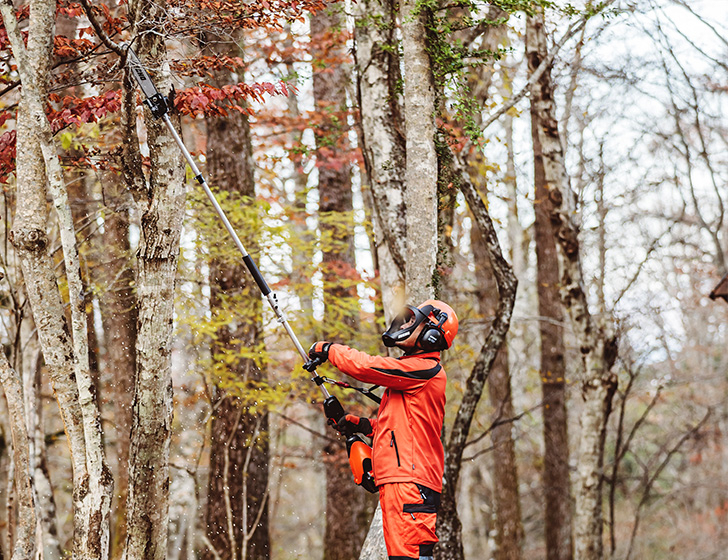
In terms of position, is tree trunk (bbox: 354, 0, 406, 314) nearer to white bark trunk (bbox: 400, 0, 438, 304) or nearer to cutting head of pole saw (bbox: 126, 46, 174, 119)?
white bark trunk (bbox: 400, 0, 438, 304)

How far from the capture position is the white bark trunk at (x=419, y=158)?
473 centimetres

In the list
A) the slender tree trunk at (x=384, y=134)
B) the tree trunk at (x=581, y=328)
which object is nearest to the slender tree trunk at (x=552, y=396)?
the tree trunk at (x=581, y=328)

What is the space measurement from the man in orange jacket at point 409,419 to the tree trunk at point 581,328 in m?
3.94

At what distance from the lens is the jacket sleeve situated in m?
3.54

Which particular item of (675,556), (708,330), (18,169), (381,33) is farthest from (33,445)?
(708,330)

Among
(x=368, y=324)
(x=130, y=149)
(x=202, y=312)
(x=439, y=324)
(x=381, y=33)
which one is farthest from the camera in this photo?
(x=368, y=324)

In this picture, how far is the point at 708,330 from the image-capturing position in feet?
65.3

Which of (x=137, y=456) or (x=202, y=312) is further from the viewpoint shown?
(x=202, y=312)

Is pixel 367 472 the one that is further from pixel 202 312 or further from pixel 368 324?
pixel 368 324

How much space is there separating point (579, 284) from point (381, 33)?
370cm

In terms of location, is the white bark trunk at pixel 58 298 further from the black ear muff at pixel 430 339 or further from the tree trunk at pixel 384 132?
the tree trunk at pixel 384 132

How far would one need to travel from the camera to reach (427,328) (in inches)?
147

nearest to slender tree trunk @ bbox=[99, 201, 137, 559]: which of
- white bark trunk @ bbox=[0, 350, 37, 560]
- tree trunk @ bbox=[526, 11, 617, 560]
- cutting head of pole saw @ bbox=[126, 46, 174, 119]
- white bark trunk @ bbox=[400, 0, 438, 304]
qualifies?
white bark trunk @ bbox=[0, 350, 37, 560]

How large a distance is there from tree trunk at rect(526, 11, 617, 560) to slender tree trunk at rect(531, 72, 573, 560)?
2444mm
